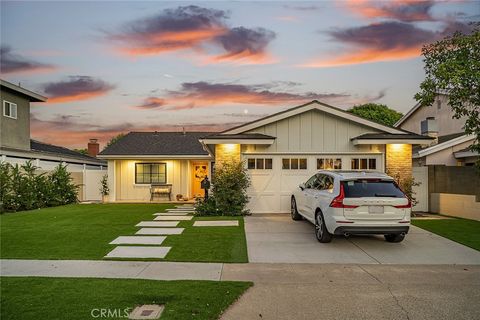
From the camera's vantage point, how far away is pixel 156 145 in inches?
913

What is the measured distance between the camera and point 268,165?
1452cm

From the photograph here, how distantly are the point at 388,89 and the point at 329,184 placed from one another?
46.6 feet

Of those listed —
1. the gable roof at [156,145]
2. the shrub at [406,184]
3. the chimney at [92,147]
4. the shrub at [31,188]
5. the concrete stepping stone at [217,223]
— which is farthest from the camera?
the chimney at [92,147]

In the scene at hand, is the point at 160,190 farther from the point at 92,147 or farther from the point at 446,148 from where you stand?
the point at 446,148

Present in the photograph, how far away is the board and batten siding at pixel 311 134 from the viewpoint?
14.5m

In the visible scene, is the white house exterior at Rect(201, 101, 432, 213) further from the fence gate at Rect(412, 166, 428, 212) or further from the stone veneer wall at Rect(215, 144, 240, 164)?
the fence gate at Rect(412, 166, 428, 212)

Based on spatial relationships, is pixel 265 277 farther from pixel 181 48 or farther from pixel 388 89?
pixel 388 89

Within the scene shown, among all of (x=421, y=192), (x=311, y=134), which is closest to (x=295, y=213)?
(x=311, y=134)

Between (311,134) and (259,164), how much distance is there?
2248 millimetres

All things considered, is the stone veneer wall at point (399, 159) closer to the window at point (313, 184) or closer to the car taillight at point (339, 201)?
the window at point (313, 184)

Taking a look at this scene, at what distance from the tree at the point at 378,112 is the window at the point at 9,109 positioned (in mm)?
35282

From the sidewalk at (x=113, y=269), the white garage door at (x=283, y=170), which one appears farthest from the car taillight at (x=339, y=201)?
the white garage door at (x=283, y=170)

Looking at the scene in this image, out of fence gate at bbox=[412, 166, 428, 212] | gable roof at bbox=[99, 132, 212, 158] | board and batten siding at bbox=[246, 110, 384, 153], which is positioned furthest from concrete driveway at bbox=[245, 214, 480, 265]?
gable roof at bbox=[99, 132, 212, 158]

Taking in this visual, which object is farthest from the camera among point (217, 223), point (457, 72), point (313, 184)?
point (217, 223)
